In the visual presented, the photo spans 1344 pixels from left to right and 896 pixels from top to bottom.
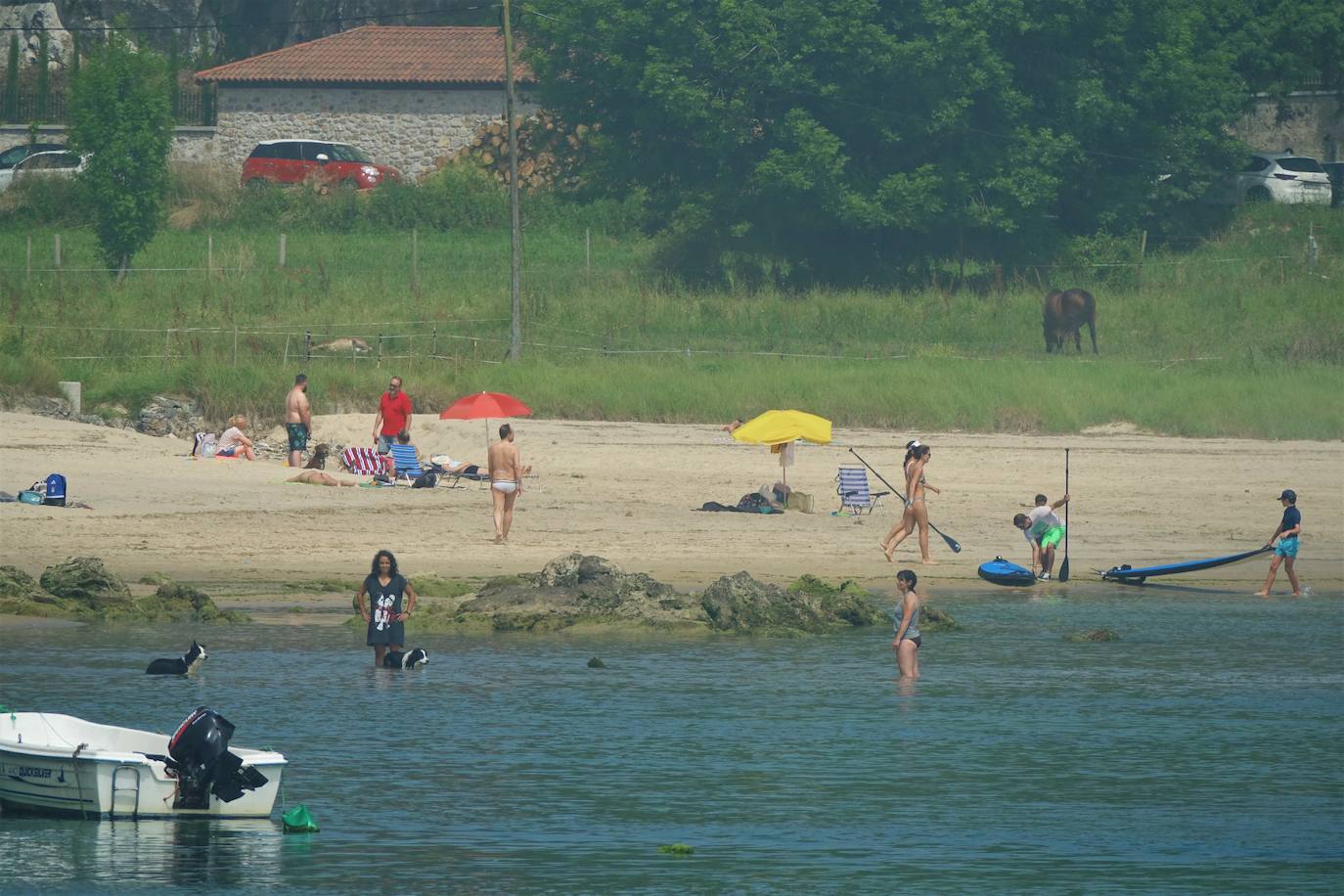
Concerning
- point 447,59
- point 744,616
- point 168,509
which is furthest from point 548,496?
point 447,59

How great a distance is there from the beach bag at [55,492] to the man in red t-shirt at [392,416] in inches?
200

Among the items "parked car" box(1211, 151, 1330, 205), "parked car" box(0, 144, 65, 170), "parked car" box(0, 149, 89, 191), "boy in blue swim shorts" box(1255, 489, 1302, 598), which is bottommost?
"boy in blue swim shorts" box(1255, 489, 1302, 598)

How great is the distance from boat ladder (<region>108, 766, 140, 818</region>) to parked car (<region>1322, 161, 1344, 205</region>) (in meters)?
44.7

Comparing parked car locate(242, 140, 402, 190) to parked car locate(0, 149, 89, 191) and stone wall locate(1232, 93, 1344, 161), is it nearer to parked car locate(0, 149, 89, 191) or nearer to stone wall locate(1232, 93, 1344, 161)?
parked car locate(0, 149, 89, 191)

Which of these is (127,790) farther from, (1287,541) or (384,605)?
(1287,541)

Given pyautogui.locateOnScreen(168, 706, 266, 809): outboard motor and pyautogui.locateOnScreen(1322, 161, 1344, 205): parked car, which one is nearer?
pyautogui.locateOnScreen(168, 706, 266, 809): outboard motor

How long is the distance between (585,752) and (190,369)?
21046 mm

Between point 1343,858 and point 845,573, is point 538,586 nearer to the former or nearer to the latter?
point 845,573

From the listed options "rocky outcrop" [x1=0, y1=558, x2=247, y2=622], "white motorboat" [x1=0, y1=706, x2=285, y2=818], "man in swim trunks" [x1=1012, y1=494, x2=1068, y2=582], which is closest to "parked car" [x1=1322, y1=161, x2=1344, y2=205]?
"man in swim trunks" [x1=1012, y1=494, x2=1068, y2=582]

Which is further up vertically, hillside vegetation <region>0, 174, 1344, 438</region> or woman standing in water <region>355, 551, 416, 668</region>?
hillside vegetation <region>0, 174, 1344, 438</region>

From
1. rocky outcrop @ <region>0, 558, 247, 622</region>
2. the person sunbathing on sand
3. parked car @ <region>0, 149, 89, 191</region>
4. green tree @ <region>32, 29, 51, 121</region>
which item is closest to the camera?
rocky outcrop @ <region>0, 558, 247, 622</region>

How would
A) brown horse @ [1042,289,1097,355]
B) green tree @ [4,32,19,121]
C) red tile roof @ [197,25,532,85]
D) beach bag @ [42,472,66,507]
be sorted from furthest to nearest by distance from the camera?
green tree @ [4,32,19,121]
red tile roof @ [197,25,532,85]
brown horse @ [1042,289,1097,355]
beach bag @ [42,472,66,507]

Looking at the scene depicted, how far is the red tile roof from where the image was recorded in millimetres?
Result: 59188

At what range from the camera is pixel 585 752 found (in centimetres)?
1873
